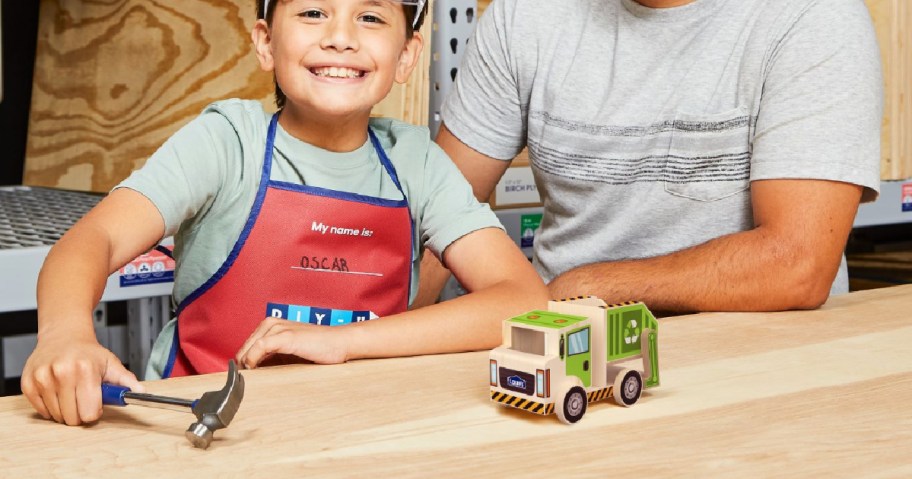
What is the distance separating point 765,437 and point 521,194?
1.20 m

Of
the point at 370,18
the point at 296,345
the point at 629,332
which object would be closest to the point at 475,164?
the point at 370,18

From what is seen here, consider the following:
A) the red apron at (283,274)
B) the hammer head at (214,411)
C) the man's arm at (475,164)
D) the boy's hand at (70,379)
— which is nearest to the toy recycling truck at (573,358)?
the hammer head at (214,411)

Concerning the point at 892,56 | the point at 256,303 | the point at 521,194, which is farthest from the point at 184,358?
the point at 892,56

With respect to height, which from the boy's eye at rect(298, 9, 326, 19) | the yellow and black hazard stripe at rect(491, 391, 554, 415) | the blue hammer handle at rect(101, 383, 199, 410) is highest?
the boy's eye at rect(298, 9, 326, 19)

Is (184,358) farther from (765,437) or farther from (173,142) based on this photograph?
(765,437)

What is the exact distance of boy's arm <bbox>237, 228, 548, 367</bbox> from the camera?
1021 mm

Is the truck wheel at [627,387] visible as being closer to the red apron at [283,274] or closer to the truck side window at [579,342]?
the truck side window at [579,342]

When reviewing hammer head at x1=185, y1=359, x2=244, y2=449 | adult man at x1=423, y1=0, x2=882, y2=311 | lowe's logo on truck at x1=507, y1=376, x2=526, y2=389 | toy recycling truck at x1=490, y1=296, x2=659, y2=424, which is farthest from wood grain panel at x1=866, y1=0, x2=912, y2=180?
hammer head at x1=185, y1=359, x2=244, y2=449

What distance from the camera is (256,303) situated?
1.26 meters

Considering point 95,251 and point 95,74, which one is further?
point 95,74

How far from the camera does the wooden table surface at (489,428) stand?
28.3 inches

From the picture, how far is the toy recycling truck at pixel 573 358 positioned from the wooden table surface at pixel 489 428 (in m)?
0.02

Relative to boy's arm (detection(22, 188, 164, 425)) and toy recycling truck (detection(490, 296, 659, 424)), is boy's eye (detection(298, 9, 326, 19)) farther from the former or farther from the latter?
toy recycling truck (detection(490, 296, 659, 424))

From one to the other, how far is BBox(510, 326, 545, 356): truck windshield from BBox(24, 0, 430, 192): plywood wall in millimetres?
945
